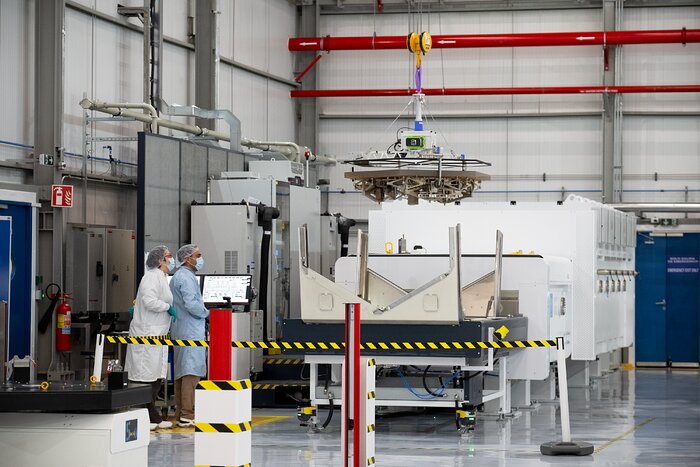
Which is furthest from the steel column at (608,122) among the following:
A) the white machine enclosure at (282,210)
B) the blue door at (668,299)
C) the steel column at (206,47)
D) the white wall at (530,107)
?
the steel column at (206,47)

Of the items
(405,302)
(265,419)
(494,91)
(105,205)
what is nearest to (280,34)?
(494,91)

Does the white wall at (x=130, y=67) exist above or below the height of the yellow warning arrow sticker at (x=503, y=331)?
above

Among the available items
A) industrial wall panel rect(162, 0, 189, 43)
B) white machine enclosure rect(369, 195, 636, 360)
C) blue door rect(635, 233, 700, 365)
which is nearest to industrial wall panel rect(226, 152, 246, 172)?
white machine enclosure rect(369, 195, 636, 360)

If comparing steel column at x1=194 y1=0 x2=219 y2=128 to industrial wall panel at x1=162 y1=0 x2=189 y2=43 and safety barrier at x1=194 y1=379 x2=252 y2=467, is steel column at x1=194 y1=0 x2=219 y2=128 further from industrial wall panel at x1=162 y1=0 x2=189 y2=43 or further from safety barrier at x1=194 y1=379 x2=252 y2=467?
safety barrier at x1=194 y1=379 x2=252 y2=467

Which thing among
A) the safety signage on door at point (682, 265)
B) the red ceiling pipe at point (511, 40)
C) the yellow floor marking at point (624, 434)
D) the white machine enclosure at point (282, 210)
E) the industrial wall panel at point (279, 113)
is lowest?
the yellow floor marking at point (624, 434)

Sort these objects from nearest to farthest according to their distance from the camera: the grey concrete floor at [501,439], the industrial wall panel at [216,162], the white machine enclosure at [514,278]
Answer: the grey concrete floor at [501,439], the white machine enclosure at [514,278], the industrial wall panel at [216,162]

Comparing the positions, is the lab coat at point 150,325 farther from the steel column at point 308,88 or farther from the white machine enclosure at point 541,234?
the steel column at point 308,88

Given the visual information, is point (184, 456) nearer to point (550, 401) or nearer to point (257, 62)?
point (550, 401)

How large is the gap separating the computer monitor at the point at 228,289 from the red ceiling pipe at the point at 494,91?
9754mm

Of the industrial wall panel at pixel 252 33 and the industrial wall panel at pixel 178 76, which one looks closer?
the industrial wall panel at pixel 178 76

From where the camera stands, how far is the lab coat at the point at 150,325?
10977 mm

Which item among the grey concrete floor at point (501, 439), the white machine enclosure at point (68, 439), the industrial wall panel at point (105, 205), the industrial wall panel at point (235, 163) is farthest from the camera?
the industrial wall panel at point (235, 163)

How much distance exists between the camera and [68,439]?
19.5 feet

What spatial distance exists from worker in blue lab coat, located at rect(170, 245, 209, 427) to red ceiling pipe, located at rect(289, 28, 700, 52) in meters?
11.6
